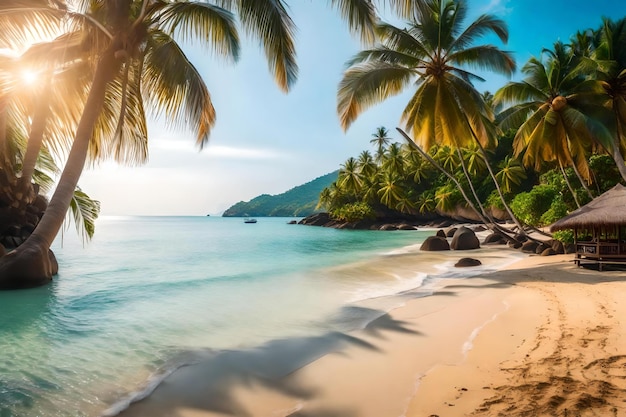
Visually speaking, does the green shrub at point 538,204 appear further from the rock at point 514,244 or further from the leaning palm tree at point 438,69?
the leaning palm tree at point 438,69

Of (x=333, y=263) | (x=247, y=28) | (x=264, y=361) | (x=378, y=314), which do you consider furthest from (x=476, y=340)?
(x=333, y=263)

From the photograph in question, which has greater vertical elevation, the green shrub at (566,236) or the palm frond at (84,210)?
the palm frond at (84,210)

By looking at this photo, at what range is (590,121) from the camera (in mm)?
13625

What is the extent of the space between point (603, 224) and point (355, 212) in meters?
45.2

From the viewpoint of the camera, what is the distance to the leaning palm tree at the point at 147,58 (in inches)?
318

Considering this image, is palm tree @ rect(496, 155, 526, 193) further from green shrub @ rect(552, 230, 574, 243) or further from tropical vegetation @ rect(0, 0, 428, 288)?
tropical vegetation @ rect(0, 0, 428, 288)

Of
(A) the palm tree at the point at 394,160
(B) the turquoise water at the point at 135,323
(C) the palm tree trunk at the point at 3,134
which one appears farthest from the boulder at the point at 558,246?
(A) the palm tree at the point at 394,160

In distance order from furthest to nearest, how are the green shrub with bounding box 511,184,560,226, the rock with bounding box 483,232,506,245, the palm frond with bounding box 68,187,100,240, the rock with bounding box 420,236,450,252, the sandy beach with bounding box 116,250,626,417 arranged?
the rock with bounding box 483,232,506,245 → the green shrub with bounding box 511,184,560,226 → the rock with bounding box 420,236,450,252 → the palm frond with bounding box 68,187,100,240 → the sandy beach with bounding box 116,250,626,417

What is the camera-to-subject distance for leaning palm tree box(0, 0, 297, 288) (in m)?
8.07

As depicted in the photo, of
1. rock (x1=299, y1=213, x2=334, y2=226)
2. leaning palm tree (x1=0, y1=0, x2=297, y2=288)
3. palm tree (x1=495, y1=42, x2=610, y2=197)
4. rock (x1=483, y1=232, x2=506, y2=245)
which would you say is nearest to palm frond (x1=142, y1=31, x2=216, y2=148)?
leaning palm tree (x1=0, y1=0, x2=297, y2=288)

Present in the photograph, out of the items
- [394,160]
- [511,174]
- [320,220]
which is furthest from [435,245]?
[320,220]

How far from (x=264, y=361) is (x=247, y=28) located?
22.2 ft

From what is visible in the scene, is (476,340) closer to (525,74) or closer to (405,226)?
(525,74)

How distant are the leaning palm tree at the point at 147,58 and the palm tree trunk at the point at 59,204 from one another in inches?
0.7
